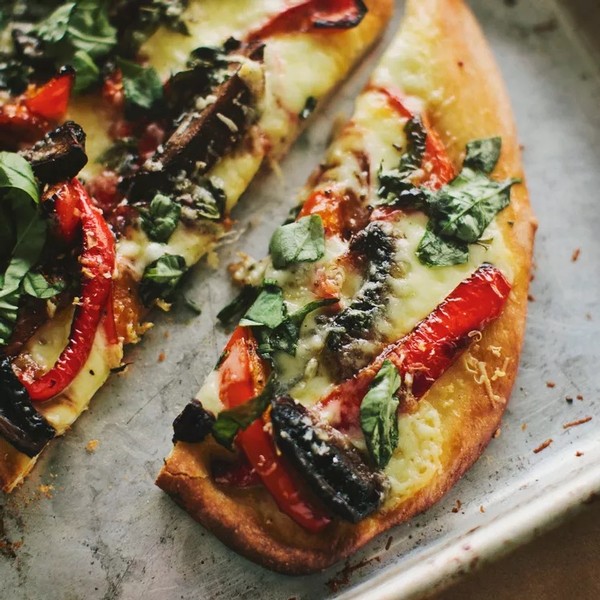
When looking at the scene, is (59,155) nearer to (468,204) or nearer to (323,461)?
(323,461)

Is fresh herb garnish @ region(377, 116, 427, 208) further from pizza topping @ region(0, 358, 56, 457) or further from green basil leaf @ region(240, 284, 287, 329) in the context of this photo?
pizza topping @ region(0, 358, 56, 457)

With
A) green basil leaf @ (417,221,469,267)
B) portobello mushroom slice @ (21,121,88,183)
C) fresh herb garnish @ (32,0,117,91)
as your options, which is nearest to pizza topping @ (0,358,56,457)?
portobello mushroom slice @ (21,121,88,183)

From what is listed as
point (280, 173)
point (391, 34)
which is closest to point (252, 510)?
point (280, 173)

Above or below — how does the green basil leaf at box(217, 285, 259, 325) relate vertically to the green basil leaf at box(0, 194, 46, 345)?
below

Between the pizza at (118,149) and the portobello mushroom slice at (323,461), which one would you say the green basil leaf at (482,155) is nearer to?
the pizza at (118,149)

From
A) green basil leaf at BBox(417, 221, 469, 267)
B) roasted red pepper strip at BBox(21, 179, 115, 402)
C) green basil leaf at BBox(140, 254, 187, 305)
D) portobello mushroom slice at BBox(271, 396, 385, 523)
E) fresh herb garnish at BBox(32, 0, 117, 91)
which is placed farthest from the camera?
fresh herb garnish at BBox(32, 0, 117, 91)

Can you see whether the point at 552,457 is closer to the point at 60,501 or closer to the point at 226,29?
the point at 60,501

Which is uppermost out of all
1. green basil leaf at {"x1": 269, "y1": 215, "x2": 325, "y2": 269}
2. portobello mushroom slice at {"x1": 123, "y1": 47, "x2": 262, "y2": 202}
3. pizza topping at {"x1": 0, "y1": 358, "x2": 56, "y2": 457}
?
portobello mushroom slice at {"x1": 123, "y1": 47, "x2": 262, "y2": 202}
